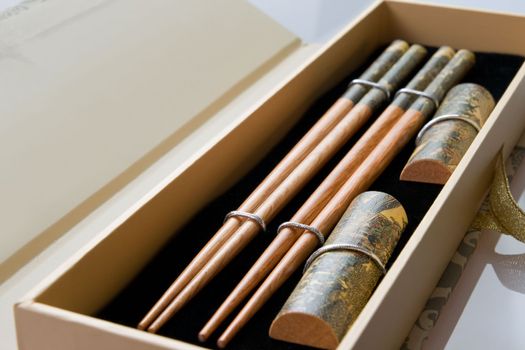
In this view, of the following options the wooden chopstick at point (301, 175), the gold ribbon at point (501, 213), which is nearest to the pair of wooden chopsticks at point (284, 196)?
the wooden chopstick at point (301, 175)

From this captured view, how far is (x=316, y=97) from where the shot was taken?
54.7 inches

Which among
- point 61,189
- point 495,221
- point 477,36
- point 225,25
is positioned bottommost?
point 61,189

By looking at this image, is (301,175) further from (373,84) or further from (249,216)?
(373,84)

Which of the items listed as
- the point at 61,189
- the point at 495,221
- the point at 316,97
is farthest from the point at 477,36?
the point at 61,189

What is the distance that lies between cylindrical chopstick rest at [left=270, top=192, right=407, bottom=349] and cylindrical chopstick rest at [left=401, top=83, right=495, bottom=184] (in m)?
0.13

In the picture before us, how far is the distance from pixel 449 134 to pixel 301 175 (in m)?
0.21

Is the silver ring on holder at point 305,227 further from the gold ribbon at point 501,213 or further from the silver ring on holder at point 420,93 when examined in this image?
the silver ring on holder at point 420,93

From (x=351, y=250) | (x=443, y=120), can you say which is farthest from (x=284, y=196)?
(x=443, y=120)

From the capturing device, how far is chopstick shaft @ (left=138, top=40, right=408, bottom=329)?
3.18 ft

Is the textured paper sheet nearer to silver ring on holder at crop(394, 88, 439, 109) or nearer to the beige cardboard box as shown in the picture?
the beige cardboard box

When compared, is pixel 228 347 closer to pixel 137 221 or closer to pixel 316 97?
pixel 137 221

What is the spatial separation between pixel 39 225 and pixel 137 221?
22cm

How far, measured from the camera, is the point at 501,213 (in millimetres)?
1190

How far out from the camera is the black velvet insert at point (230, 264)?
93cm
